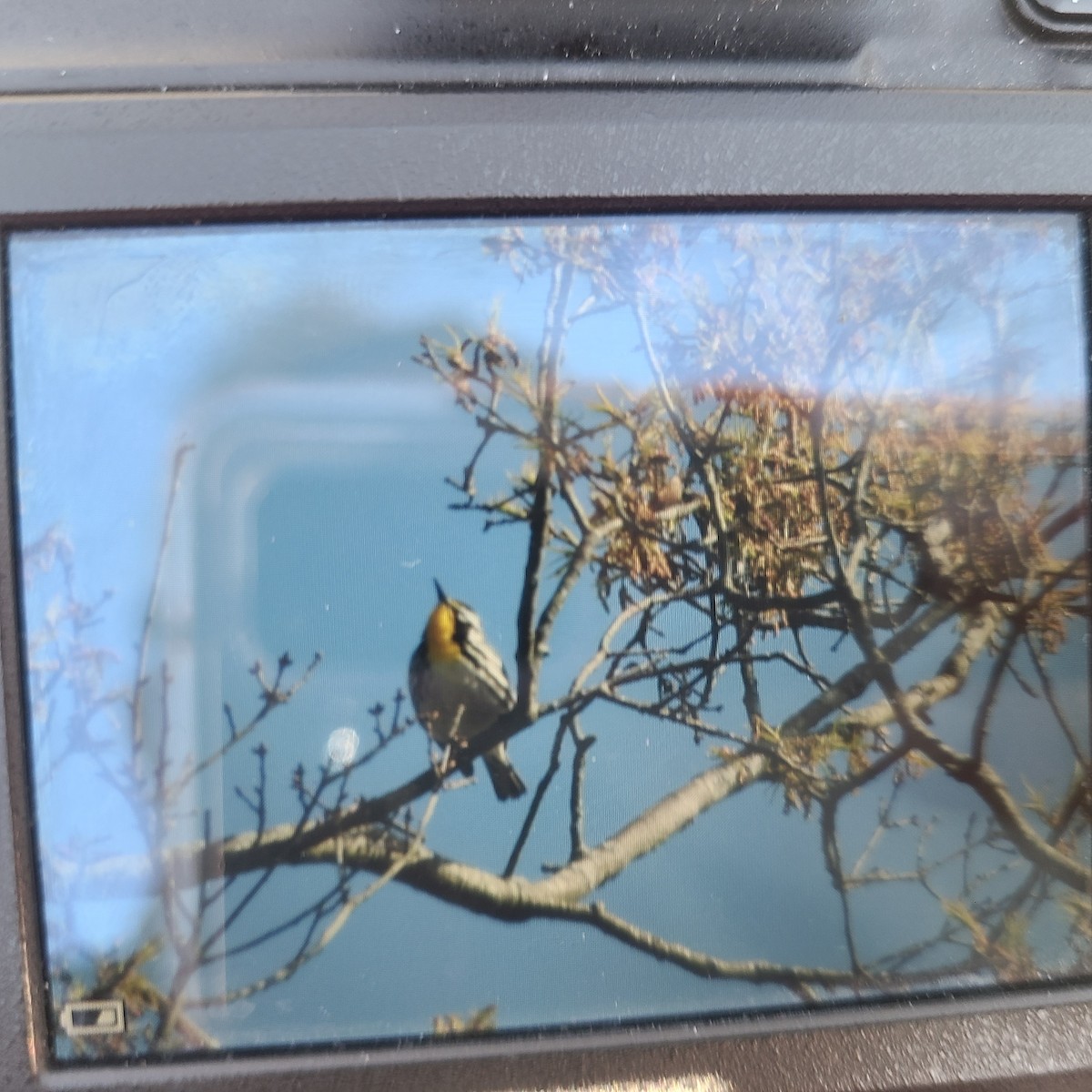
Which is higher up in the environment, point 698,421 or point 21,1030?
point 698,421

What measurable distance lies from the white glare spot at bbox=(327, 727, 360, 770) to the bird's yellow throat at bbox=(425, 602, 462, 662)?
0.07 m

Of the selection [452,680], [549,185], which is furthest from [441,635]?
[549,185]

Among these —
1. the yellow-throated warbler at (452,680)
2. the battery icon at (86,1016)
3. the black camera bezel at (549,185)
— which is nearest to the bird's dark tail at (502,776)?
the yellow-throated warbler at (452,680)

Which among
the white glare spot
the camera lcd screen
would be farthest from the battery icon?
the white glare spot

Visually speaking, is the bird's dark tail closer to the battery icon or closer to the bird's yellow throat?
the bird's yellow throat

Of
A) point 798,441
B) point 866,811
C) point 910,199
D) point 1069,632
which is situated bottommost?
point 866,811

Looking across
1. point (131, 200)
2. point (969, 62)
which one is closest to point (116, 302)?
point (131, 200)

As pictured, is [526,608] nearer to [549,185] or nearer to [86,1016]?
[549,185]

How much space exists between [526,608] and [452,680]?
6 centimetres

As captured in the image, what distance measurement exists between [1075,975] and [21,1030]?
26.2 inches

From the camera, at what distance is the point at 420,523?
1.61 feet

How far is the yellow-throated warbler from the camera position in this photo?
0.48 metres

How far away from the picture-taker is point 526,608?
489 mm

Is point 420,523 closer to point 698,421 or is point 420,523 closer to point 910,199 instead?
point 698,421
